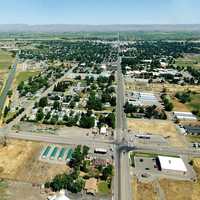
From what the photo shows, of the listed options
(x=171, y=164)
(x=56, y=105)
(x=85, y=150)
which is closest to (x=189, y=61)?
(x=56, y=105)

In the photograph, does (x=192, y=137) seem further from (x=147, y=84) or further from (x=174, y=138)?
(x=147, y=84)

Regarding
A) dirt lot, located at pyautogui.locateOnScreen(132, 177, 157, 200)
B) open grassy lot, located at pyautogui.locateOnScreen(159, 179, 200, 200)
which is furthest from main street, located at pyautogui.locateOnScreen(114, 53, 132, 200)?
open grassy lot, located at pyautogui.locateOnScreen(159, 179, 200, 200)

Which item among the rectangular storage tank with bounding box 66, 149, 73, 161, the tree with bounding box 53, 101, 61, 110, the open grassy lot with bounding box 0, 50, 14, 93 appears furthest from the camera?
the open grassy lot with bounding box 0, 50, 14, 93

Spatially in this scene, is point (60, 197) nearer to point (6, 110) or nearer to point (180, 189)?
point (180, 189)

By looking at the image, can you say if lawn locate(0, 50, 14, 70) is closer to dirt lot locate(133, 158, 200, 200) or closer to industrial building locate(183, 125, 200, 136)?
industrial building locate(183, 125, 200, 136)

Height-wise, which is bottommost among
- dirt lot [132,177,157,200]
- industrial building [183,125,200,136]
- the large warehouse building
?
industrial building [183,125,200,136]

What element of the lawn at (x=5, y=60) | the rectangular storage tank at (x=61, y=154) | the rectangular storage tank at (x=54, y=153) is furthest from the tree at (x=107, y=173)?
the lawn at (x=5, y=60)

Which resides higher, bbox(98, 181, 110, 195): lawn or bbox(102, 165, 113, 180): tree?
bbox(102, 165, 113, 180): tree
